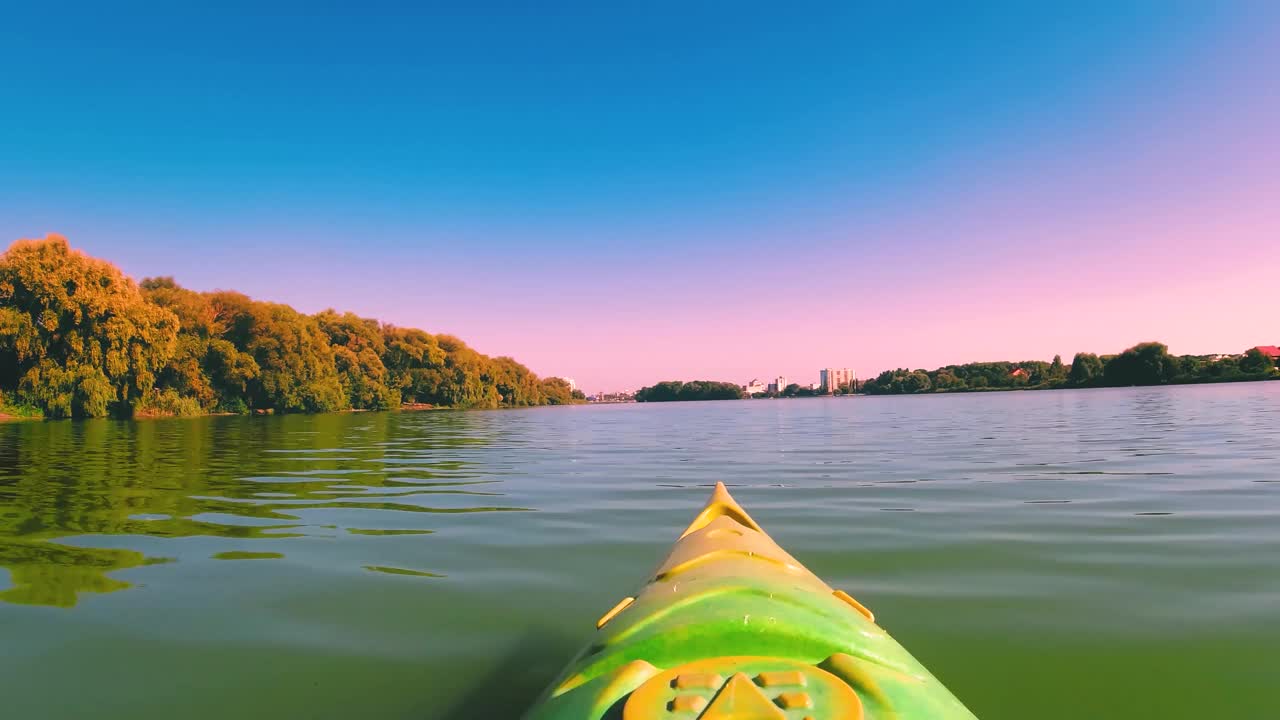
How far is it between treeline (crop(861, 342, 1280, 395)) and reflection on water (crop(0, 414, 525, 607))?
371ft

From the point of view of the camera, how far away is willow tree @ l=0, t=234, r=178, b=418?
109ft

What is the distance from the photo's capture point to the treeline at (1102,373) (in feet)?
316

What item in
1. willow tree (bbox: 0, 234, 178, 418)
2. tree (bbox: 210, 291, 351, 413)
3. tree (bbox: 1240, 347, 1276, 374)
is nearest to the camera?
willow tree (bbox: 0, 234, 178, 418)

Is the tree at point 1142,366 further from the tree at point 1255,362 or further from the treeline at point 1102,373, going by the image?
the tree at point 1255,362

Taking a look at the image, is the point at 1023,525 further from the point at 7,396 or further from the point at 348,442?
the point at 7,396

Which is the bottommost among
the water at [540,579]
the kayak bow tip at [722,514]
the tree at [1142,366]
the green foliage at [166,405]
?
the water at [540,579]

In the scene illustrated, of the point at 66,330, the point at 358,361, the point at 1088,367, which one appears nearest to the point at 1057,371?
the point at 1088,367

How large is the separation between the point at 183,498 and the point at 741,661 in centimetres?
965

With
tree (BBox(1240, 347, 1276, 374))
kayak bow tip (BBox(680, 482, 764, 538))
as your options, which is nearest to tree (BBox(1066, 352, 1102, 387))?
tree (BBox(1240, 347, 1276, 374))

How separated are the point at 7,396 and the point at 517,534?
43.8 m

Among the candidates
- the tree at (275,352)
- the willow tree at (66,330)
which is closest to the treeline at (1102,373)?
the tree at (275,352)

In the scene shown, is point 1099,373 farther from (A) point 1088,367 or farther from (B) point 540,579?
(B) point 540,579

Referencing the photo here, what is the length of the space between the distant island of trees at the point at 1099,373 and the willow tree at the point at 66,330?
11165cm

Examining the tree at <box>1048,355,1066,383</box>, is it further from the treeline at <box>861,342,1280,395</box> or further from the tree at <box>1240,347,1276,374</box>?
the tree at <box>1240,347,1276,374</box>
